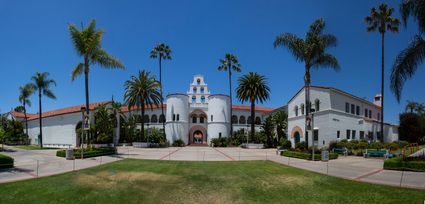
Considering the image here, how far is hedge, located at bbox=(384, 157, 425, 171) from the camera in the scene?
1554 cm

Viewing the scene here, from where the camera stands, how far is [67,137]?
5103cm

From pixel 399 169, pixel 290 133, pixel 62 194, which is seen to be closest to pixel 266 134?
pixel 290 133

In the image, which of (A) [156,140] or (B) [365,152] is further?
(A) [156,140]

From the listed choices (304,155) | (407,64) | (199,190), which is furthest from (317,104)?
(199,190)

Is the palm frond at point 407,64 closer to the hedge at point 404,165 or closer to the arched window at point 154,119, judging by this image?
the hedge at point 404,165

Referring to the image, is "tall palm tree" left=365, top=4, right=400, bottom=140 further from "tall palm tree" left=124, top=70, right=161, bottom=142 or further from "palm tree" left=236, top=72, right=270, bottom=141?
"tall palm tree" left=124, top=70, right=161, bottom=142

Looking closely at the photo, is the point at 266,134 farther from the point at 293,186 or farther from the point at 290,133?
the point at 293,186

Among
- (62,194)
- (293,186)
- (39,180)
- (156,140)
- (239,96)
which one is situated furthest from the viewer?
(156,140)

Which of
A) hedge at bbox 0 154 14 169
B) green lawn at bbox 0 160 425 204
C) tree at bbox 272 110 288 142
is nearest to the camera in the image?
green lawn at bbox 0 160 425 204

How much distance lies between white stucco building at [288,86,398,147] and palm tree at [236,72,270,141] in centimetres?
529

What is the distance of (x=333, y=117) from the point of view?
3372cm

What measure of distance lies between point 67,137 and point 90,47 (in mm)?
32445

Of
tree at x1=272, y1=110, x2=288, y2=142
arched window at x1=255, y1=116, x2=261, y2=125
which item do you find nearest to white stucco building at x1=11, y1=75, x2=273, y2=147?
arched window at x1=255, y1=116, x2=261, y2=125

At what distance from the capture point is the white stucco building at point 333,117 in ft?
111
